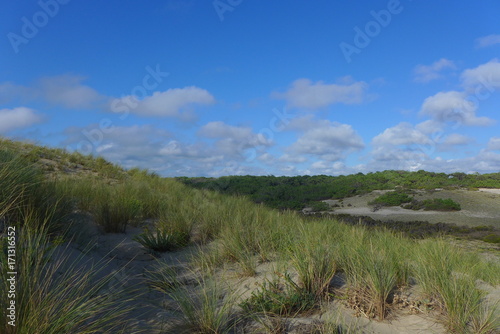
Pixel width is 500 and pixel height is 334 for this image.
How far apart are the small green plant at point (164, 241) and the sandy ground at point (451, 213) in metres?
11.9

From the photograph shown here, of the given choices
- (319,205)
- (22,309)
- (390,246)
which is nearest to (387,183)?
(319,205)

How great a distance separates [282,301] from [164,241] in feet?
11.1

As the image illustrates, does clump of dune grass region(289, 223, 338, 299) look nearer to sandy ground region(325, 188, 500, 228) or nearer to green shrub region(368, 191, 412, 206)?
sandy ground region(325, 188, 500, 228)

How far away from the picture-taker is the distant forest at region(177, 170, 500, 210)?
20734 millimetres

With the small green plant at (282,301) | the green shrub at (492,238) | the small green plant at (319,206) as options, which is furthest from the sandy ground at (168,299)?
the small green plant at (319,206)

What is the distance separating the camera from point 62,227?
5.44 meters

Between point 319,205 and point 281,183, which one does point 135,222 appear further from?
point 281,183

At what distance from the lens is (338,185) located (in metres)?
23.7

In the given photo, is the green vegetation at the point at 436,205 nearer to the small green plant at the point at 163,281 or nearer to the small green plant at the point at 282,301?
the small green plant at the point at 282,301

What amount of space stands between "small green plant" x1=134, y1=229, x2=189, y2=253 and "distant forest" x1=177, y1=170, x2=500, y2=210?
12038mm

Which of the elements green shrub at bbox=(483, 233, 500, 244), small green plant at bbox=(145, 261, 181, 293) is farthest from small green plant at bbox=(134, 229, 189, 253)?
green shrub at bbox=(483, 233, 500, 244)

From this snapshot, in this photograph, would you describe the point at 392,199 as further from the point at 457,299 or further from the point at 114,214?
the point at 457,299

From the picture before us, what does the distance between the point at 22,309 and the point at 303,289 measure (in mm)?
2664

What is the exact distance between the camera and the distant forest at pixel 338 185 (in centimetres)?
2073
